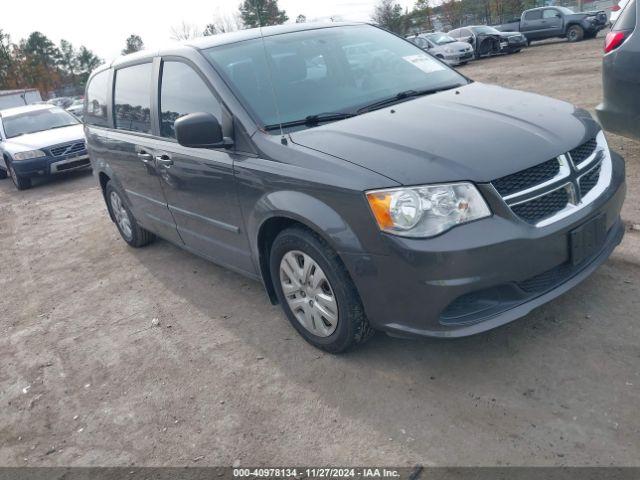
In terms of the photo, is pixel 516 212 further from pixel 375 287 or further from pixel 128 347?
pixel 128 347

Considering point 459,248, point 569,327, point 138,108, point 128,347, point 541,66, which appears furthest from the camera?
point 541,66

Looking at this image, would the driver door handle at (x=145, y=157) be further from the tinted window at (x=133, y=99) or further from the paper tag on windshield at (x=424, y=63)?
the paper tag on windshield at (x=424, y=63)

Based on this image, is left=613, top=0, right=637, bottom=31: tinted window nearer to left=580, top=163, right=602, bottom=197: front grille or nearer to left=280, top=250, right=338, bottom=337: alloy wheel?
left=580, top=163, right=602, bottom=197: front grille

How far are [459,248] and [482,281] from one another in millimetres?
197

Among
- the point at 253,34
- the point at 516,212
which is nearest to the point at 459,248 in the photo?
the point at 516,212

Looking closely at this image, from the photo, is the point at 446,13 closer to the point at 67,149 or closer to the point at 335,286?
the point at 67,149

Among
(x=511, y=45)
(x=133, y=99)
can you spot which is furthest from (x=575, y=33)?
(x=133, y=99)

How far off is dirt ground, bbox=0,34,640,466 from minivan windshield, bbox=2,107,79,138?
866 centimetres

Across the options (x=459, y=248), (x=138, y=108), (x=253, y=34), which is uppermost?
(x=253, y=34)

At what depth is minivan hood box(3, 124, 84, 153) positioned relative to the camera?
1100 centimetres

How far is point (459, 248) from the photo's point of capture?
8.20 feet

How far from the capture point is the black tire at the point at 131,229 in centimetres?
560

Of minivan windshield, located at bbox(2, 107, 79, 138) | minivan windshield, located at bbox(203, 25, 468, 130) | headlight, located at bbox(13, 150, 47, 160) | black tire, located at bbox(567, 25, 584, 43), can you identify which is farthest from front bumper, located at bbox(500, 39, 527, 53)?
minivan windshield, located at bbox(203, 25, 468, 130)

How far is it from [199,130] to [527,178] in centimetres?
180
